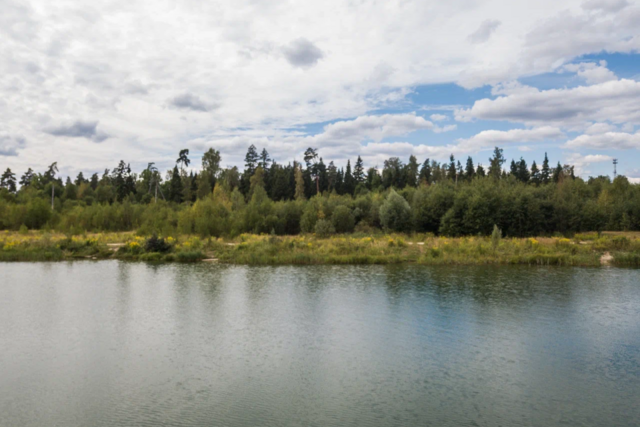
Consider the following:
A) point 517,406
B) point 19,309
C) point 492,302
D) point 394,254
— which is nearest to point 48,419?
point 517,406

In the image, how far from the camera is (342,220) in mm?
46750

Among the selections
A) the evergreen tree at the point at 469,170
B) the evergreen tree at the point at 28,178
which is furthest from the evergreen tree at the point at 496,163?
the evergreen tree at the point at 28,178

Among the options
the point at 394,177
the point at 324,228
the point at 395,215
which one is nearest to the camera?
the point at 324,228

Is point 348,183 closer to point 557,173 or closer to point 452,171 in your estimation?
point 452,171

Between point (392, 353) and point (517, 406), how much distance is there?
3.86 metres

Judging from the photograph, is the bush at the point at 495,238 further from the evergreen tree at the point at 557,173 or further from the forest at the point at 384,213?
the evergreen tree at the point at 557,173

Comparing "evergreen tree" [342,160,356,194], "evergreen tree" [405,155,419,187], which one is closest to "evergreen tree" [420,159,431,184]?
"evergreen tree" [405,155,419,187]

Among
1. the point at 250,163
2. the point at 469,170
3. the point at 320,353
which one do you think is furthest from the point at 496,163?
the point at 320,353

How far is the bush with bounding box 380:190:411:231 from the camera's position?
45.2m

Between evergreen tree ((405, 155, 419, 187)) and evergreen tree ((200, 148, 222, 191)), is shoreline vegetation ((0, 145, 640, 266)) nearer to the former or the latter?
evergreen tree ((200, 148, 222, 191))

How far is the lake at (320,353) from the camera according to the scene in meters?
9.18

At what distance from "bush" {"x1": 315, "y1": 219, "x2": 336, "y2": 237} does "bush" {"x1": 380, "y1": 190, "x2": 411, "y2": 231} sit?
5382mm

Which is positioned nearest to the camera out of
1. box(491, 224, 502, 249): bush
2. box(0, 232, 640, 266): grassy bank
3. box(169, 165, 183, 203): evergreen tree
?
box(0, 232, 640, 266): grassy bank

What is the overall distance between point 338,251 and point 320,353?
20.1 m
